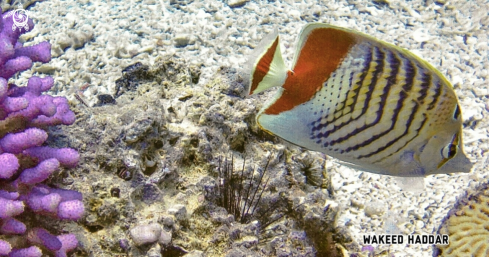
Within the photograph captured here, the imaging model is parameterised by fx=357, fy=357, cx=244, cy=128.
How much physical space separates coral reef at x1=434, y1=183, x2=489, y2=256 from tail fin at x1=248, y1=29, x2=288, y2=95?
6.33 feet

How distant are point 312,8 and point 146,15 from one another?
1842 millimetres

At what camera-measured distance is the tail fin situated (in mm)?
1213

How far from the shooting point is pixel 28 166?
1.58 meters

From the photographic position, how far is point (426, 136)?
4.21ft

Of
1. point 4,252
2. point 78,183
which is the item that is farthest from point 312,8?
point 4,252

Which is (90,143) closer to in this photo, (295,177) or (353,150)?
(295,177)

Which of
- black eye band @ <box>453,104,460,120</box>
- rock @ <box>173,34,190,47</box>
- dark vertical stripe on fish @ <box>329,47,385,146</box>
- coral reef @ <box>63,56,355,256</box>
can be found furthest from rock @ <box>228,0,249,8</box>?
black eye band @ <box>453,104,460,120</box>

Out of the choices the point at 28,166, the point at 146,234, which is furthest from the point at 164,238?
the point at 28,166

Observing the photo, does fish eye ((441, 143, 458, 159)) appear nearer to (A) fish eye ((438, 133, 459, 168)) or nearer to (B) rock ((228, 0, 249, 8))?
(A) fish eye ((438, 133, 459, 168))

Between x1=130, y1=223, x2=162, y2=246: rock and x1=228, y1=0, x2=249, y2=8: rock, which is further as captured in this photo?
x1=228, y1=0, x2=249, y2=8: rock

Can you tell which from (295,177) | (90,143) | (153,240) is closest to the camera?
(153,240)

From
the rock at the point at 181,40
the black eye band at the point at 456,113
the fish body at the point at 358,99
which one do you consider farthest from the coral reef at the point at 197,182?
the rock at the point at 181,40

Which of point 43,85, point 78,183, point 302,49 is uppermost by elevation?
point 302,49

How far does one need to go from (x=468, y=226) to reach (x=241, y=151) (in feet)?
5.36
